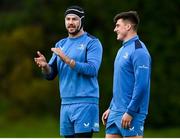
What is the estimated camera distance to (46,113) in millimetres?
27672

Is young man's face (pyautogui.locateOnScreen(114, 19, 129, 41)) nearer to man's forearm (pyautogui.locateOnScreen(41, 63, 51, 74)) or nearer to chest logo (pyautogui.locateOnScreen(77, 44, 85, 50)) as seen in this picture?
chest logo (pyautogui.locateOnScreen(77, 44, 85, 50))

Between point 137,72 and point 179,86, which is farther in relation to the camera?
point 179,86

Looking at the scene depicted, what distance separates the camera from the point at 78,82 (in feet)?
29.1

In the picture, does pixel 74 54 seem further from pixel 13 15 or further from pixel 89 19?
pixel 13 15

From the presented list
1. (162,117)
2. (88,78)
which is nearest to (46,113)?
(162,117)

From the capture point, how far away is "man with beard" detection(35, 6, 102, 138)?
29.0 feet

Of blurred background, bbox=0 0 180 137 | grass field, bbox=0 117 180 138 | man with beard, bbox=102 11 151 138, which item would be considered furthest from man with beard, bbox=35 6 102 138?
blurred background, bbox=0 0 180 137

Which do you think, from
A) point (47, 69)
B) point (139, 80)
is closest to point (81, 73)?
point (47, 69)

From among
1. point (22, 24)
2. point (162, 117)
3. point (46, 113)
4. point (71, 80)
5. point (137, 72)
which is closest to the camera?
point (137, 72)

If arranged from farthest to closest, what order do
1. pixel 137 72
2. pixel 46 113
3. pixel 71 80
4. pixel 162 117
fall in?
pixel 46 113 < pixel 162 117 < pixel 71 80 < pixel 137 72

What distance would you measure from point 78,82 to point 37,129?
58.2ft

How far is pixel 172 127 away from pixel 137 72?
1787 centimetres

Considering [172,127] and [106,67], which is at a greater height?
[106,67]

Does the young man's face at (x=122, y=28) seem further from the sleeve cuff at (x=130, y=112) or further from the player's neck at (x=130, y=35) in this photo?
the sleeve cuff at (x=130, y=112)
